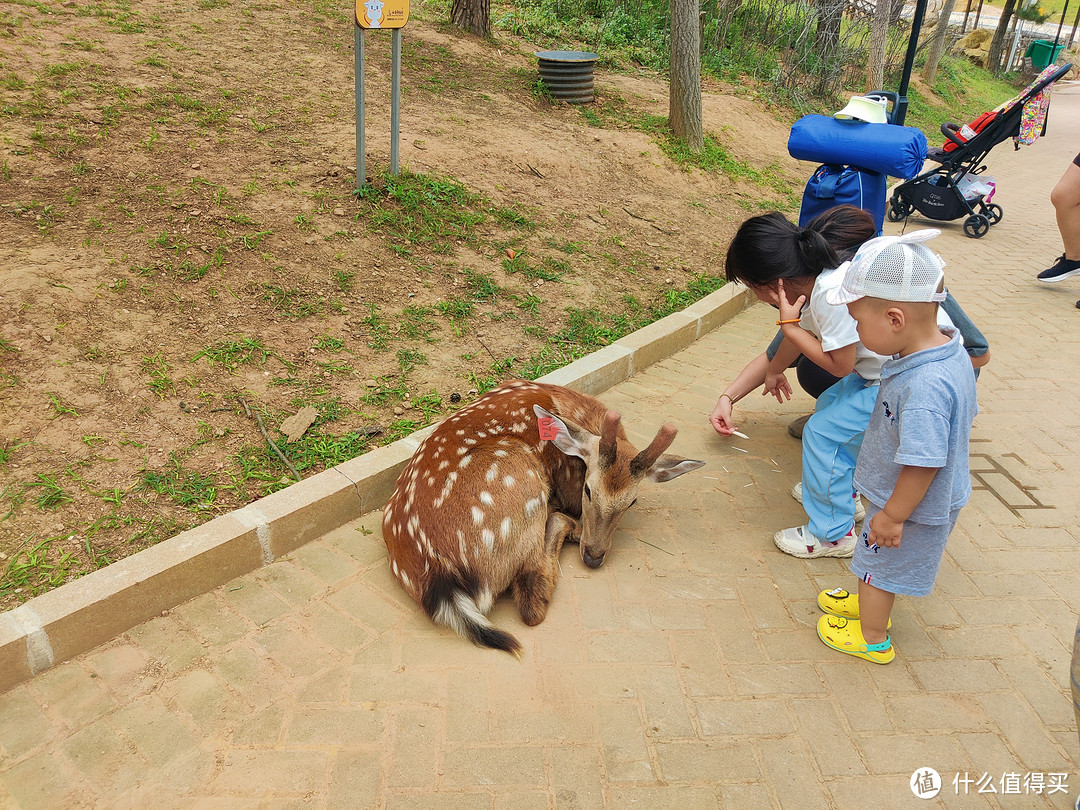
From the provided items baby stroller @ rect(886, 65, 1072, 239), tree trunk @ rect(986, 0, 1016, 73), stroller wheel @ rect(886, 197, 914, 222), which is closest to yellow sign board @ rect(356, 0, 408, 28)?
baby stroller @ rect(886, 65, 1072, 239)

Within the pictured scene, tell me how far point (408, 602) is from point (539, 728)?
95 cm

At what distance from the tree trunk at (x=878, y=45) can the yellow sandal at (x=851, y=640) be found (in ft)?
50.6

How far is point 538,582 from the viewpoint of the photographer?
366 centimetres

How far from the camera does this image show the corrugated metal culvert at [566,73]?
1038 centimetres

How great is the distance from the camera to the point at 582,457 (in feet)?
13.1

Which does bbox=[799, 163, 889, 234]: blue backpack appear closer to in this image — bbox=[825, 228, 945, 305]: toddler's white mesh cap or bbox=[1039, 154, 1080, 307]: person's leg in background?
bbox=[825, 228, 945, 305]: toddler's white mesh cap

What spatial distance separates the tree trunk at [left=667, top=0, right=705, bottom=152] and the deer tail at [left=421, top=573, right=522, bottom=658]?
837 centimetres

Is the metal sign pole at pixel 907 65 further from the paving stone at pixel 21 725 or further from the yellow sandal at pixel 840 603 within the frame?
the paving stone at pixel 21 725

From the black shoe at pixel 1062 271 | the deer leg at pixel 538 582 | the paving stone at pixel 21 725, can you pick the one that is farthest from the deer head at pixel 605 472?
the black shoe at pixel 1062 271

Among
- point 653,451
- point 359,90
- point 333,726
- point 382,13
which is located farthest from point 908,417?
point 382,13

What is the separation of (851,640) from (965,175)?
31.7 feet

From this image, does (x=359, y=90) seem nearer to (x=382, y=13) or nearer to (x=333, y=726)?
(x=382, y=13)

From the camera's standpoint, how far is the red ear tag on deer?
383cm

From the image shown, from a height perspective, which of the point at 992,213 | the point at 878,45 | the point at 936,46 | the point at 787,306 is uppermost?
the point at 936,46
